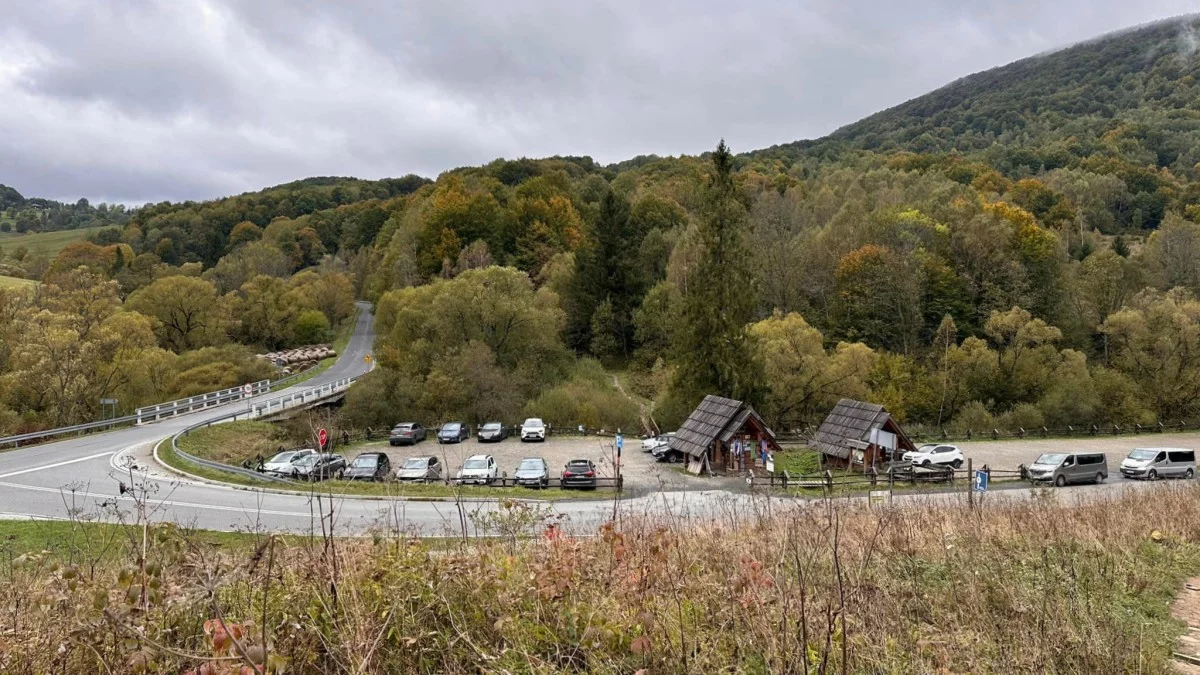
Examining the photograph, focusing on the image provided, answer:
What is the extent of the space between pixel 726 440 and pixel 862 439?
6033 millimetres

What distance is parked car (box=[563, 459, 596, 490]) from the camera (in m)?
22.9

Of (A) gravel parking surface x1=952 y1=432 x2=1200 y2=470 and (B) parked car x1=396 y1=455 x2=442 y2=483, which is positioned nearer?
(B) parked car x1=396 y1=455 x2=442 y2=483

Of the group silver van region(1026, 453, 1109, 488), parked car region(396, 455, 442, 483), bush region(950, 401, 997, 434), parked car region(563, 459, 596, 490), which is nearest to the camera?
parked car region(563, 459, 596, 490)

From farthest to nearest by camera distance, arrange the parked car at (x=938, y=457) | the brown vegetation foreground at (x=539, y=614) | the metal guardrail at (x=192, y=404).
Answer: the metal guardrail at (x=192, y=404)
the parked car at (x=938, y=457)
the brown vegetation foreground at (x=539, y=614)

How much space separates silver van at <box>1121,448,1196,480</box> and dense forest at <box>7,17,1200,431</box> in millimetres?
12172

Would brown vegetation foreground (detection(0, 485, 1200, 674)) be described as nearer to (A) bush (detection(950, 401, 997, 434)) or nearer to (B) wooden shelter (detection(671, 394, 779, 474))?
(B) wooden shelter (detection(671, 394, 779, 474))

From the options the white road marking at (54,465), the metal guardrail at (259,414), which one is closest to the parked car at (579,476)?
the metal guardrail at (259,414)

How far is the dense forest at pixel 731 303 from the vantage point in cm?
3941

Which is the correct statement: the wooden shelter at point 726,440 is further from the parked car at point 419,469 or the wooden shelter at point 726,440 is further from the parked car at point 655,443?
the parked car at point 419,469

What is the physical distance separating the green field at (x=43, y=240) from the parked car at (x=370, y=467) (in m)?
111

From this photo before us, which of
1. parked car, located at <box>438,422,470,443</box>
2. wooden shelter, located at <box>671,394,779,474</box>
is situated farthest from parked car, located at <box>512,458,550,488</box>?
parked car, located at <box>438,422,470,443</box>

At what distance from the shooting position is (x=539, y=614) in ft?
14.2

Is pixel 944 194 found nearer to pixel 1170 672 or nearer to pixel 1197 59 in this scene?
pixel 1170 672

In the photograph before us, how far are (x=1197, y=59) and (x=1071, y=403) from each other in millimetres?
180586
